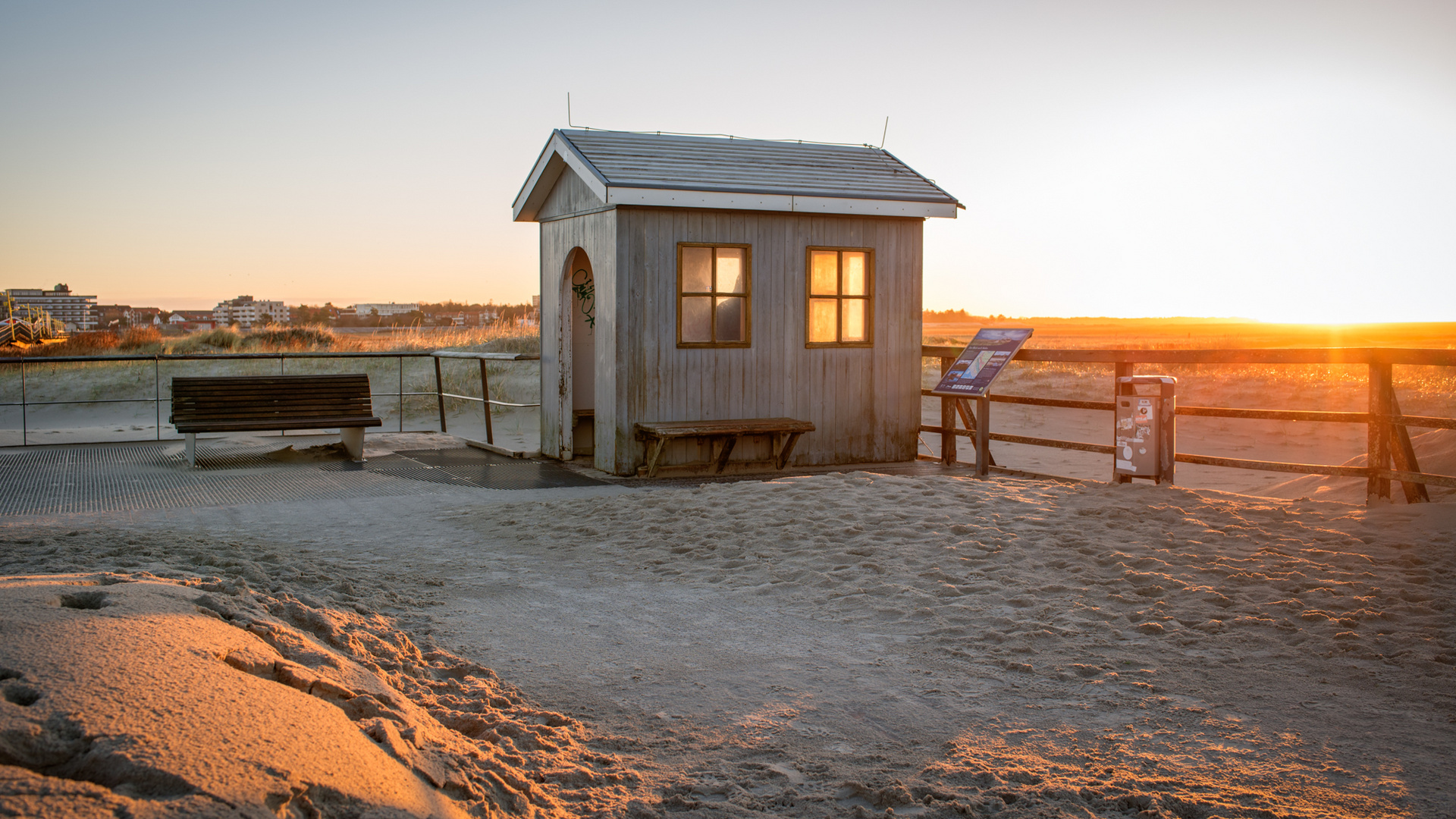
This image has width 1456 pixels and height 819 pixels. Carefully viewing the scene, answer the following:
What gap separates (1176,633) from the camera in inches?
192

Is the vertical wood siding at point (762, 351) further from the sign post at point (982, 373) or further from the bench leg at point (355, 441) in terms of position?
the bench leg at point (355, 441)

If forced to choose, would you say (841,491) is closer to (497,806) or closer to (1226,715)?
(1226,715)

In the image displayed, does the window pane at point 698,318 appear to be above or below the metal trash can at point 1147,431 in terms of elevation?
above

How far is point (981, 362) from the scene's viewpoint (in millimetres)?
10195

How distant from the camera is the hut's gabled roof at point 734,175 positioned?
1036 centimetres

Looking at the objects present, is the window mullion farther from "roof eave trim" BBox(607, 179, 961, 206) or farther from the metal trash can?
the metal trash can

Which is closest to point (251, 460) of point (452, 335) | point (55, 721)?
point (55, 721)

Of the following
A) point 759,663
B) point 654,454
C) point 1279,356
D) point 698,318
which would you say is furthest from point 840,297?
point 759,663

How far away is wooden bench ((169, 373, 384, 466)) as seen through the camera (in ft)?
34.9

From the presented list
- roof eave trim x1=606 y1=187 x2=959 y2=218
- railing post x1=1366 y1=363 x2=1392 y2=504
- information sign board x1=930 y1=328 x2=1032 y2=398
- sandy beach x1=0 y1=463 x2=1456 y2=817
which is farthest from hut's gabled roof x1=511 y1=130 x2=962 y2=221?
railing post x1=1366 y1=363 x2=1392 y2=504

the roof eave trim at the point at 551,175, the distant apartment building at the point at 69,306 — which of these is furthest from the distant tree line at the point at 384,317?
the roof eave trim at the point at 551,175

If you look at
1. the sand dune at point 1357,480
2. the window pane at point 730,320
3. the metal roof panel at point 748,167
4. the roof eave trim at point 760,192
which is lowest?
the sand dune at point 1357,480

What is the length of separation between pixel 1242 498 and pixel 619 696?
18.9ft

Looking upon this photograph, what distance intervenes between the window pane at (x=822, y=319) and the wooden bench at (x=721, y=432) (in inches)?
40.7
